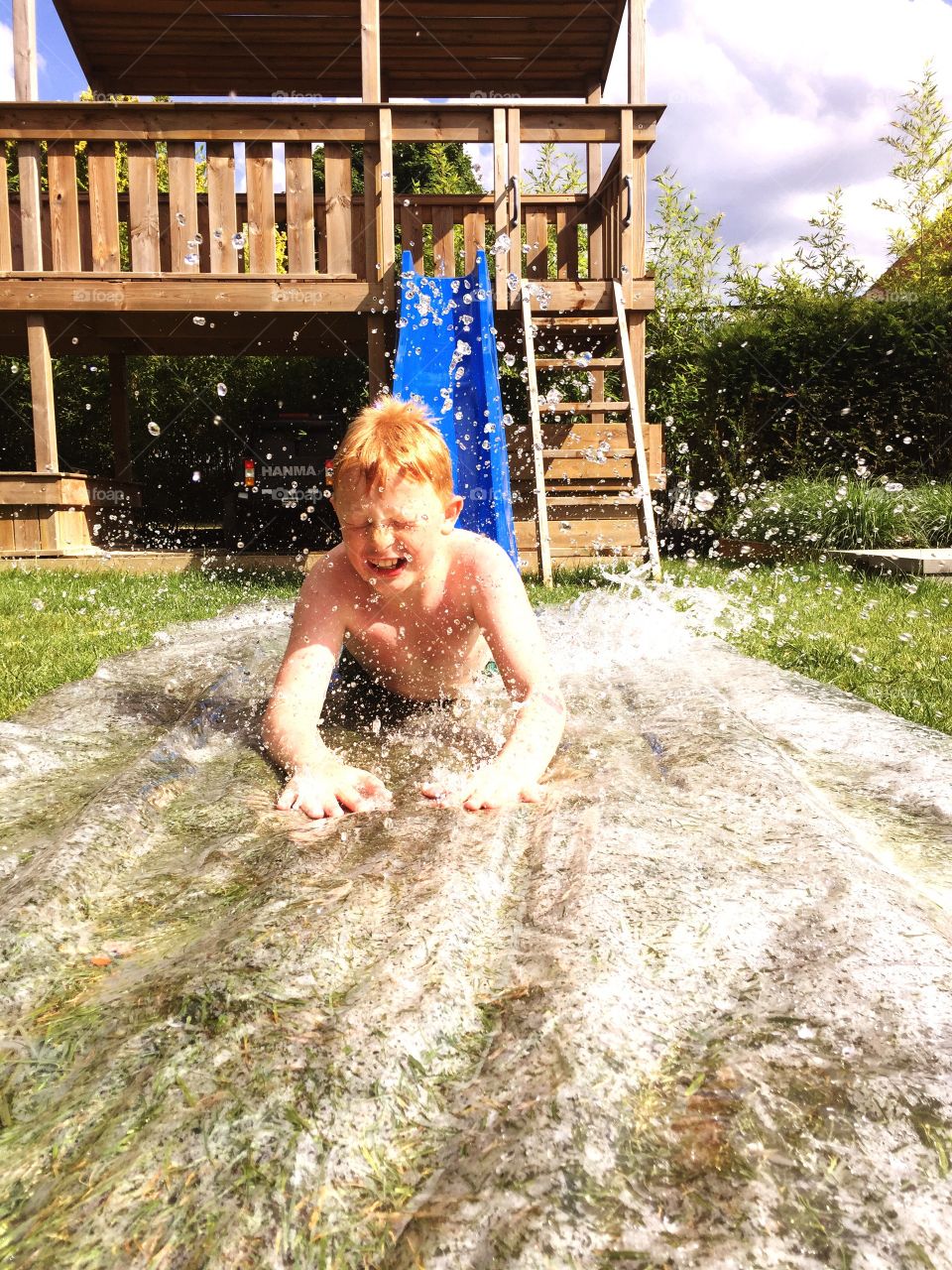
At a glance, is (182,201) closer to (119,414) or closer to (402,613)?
(119,414)

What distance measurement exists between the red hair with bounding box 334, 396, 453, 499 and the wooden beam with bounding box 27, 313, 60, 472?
578 centimetres

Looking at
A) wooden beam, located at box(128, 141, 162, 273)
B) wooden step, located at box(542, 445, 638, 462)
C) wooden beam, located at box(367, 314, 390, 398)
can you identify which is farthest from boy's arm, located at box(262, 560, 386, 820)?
wooden beam, located at box(128, 141, 162, 273)

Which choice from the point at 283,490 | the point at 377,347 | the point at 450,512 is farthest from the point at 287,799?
the point at 283,490

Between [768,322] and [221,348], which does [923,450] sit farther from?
[221,348]

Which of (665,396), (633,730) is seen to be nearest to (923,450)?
(665,396)

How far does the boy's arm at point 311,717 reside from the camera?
6.59 feet

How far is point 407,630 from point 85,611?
2872 mm

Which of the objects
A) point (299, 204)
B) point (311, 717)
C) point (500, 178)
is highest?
point (500, 178)

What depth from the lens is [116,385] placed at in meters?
10.7

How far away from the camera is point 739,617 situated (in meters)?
4.80

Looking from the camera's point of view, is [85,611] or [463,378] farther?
[463,378]

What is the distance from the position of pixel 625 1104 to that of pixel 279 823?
3.48 feet

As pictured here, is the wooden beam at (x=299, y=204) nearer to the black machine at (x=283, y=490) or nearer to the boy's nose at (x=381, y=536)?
the black machine at (x=283, y=490)

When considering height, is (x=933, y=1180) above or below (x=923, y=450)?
below
